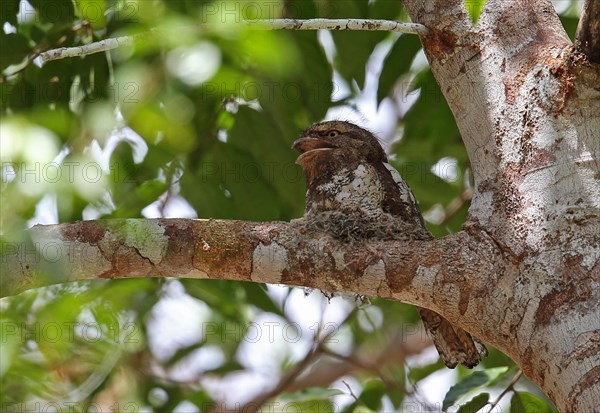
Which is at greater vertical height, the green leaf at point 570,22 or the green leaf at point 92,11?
the green leaf at point 570,22

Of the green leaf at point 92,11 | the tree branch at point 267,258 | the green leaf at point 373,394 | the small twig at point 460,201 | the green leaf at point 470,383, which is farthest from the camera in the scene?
the small twig at point 460,201

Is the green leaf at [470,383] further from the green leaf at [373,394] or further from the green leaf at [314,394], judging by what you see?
the green leaf at [373,394]

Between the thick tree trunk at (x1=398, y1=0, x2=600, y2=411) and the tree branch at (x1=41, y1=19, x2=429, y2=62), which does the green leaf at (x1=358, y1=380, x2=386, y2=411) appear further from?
the tree branch at (x1=41, y1=19, x2=429, y2=62)

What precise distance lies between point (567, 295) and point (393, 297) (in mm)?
531

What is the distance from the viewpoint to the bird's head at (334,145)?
12.6 ft

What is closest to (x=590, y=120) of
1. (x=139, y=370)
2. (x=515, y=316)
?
(x=515, y=316)

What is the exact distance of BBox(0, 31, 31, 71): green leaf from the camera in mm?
3688

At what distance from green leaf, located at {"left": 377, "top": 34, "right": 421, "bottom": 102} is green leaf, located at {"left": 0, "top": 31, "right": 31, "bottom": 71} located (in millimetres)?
1566

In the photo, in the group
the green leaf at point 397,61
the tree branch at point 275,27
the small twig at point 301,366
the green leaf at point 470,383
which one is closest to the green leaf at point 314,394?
the small twig at point 301,366

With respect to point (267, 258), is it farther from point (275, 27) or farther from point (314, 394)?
point (314, 394)

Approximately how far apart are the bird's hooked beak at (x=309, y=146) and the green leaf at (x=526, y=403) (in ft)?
4.50

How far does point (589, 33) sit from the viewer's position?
2449 mm

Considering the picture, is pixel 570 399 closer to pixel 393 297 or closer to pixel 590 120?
pixel 393 297

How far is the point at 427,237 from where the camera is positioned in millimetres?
3090
